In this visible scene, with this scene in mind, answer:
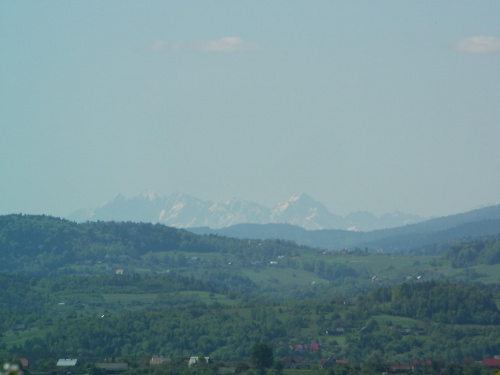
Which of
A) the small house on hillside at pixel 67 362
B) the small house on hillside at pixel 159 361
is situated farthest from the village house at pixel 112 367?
the small house on hillside at pixel 159 361

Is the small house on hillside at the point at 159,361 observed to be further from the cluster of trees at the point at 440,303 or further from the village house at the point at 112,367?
the cluster of trees at the point at 440,303

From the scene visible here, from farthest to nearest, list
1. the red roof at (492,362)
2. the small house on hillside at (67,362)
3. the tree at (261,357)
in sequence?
the red roof at (492,362) → the small house on hillside at (67,362) → the tree at (261,357)

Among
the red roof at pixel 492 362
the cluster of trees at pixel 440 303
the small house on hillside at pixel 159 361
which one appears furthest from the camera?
the cluster of trees at pixel 440 303

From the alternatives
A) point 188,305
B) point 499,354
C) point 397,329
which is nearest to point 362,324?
point 397,329

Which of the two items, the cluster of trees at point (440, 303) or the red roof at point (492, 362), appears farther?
the cluster of trees at point (440, 303)

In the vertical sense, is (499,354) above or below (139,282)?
below

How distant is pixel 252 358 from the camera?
8819 centimetres

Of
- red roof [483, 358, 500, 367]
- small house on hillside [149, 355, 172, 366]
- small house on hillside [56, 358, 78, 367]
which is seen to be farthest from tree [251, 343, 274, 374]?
red roof [483, 358, 500, 367]

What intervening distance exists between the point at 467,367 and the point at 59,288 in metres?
94.5

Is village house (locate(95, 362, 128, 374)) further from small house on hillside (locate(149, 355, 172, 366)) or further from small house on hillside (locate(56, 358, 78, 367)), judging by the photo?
small house on hillside (locate(149, 355, 172, 366))

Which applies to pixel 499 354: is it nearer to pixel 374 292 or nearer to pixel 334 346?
pixel 334 346

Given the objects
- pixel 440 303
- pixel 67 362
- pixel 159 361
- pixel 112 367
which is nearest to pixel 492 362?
pixel 159 361

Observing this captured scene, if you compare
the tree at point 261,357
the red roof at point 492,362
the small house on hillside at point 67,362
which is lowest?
the red roof at point 492,362

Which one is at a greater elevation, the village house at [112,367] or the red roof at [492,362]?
the village house at [112,367]
